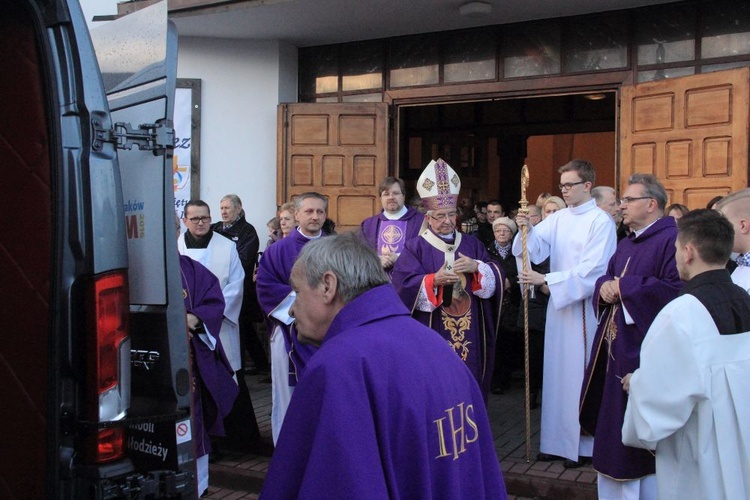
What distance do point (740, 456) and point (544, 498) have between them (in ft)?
6.97

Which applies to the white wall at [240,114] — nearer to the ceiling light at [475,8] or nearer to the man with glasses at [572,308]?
the ceiling light at [475,8]

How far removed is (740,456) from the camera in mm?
3379

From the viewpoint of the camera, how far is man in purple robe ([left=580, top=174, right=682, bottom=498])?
472cm

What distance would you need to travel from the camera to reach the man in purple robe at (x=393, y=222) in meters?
7.05

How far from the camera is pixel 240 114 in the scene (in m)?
10.0

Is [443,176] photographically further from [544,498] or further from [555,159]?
[555,159]

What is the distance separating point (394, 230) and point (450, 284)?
1484 millimetres

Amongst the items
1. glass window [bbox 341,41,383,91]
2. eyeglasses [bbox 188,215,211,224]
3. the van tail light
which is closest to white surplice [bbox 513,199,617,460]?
eyeglasses [bbox 188,215,211,224]

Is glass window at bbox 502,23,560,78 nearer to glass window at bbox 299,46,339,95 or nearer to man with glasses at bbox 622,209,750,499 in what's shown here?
glass window at bbox 299,46,339,95

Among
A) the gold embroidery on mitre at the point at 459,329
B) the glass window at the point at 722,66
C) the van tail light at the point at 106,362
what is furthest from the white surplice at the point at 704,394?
the glass window at the point at 722,66

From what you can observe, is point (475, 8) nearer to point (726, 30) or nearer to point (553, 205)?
point (553, 205)

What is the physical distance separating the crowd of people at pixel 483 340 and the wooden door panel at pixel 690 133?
1059 millimetres

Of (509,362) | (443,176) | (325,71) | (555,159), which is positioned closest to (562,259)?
(443,176)

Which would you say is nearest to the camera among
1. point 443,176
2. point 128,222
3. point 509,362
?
point 128,222
